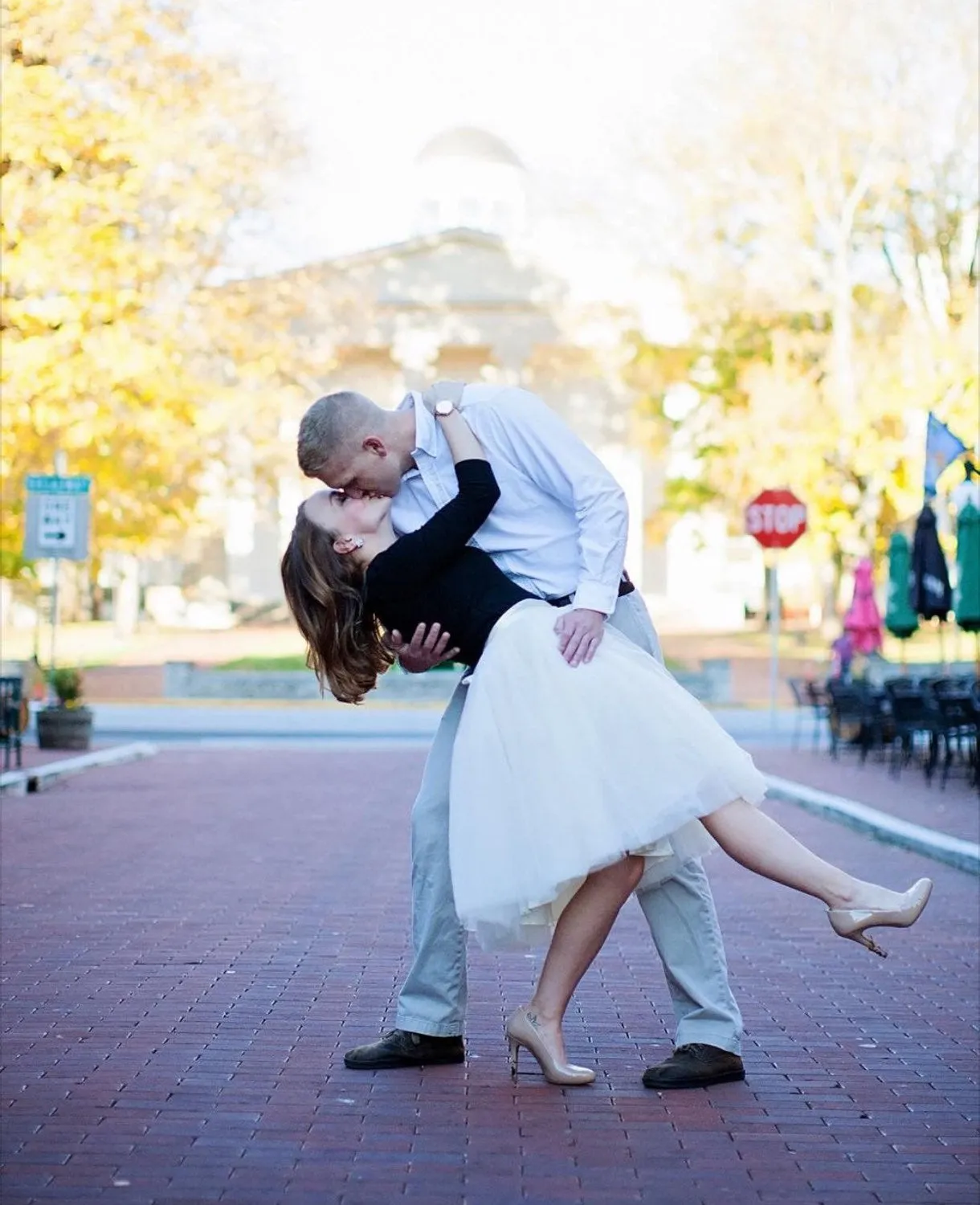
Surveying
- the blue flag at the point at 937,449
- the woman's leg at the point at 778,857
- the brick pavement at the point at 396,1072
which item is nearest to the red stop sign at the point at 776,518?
the blue flag at the point at 937,449

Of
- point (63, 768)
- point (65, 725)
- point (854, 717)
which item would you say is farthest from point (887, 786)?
point (65, 725)

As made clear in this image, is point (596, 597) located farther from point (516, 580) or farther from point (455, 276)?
point (455, 276)

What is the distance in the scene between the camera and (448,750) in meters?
5.62

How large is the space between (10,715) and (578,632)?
556 inches

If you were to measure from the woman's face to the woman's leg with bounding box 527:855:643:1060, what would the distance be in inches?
43.8

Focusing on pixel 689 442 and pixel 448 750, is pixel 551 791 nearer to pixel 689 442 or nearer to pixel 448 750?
pixel 448 750

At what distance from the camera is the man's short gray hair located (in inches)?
207

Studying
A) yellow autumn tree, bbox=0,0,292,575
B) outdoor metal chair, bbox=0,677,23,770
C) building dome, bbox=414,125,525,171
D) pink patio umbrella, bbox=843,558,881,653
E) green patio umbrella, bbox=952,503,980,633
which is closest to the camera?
outdoor metal chair, bbox=0,677,23,770

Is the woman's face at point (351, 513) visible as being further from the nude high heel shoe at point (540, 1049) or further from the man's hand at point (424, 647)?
the nude high heel shoe at point (540, 1049)

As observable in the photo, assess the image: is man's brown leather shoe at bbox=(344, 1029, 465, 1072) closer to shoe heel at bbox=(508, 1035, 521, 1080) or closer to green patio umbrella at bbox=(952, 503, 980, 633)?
shoe heel at bbox=(508, 1035, 521, 1080)

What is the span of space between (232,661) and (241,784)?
19.2 m

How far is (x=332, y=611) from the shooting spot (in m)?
5.50

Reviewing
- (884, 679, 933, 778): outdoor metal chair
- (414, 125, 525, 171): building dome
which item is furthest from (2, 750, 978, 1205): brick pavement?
(414, 125, 525, 171): building dome

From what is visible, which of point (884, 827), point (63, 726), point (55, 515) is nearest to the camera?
point (884, 827)
